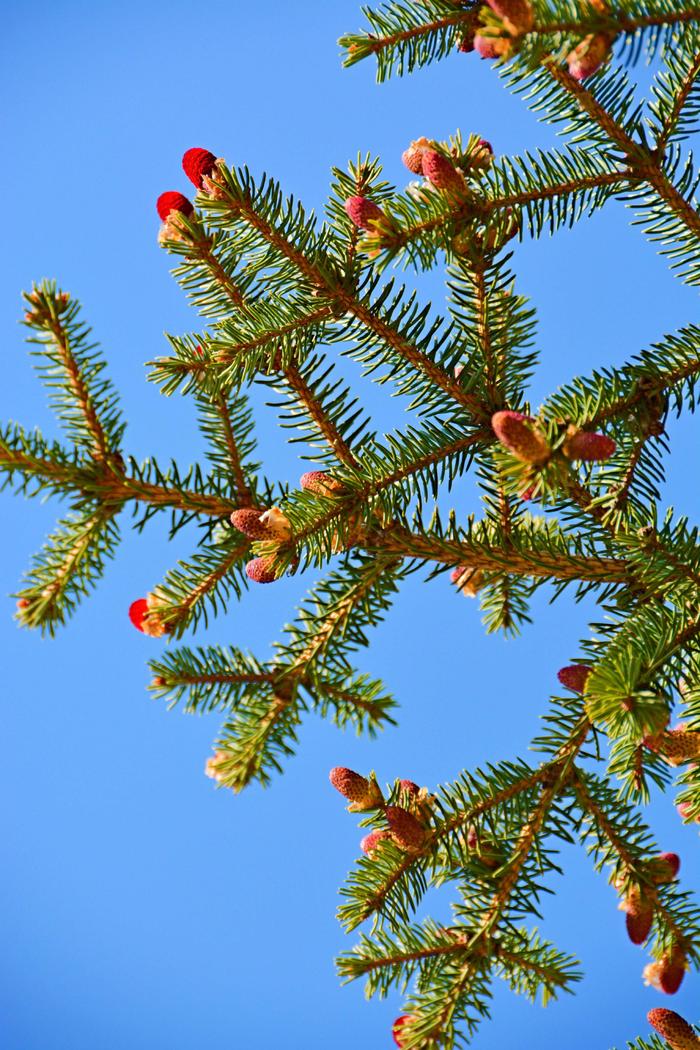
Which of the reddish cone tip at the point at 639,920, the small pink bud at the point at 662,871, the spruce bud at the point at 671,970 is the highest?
the small pink bud at the point at 662,871

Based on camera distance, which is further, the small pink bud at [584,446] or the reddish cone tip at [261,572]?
the reddish cone tip at [261,572]

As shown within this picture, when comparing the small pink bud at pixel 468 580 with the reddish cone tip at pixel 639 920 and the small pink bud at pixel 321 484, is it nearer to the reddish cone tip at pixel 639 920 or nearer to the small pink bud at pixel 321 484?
the small pink bud at pixel 321 484

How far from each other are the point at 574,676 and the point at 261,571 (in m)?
0.34

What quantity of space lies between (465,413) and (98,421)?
0.39 meters

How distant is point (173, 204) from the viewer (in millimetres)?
1051

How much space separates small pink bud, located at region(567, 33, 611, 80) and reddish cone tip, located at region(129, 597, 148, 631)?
638 mm

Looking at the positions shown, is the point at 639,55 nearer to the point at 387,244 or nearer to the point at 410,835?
the point at 387,244

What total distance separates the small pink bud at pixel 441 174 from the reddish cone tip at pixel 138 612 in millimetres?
514

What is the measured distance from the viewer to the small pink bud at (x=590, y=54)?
63cm

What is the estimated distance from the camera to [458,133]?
3.44 ft

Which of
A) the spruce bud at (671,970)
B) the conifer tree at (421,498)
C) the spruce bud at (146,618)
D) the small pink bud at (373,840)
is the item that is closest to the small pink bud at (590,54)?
the conifer tree at (421,498)

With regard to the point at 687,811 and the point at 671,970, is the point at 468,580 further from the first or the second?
the point at 671,970

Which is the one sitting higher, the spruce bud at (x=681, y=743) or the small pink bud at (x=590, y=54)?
the small pink bud at (x=590, y=54)

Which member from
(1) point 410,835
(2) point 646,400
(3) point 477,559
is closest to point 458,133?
(2) point 646,400
